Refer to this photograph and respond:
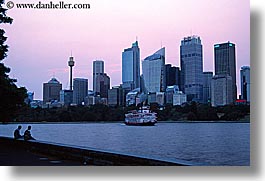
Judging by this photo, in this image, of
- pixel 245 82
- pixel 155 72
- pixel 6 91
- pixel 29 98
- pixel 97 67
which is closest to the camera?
pixel 245 82

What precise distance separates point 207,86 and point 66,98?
1.73 meters

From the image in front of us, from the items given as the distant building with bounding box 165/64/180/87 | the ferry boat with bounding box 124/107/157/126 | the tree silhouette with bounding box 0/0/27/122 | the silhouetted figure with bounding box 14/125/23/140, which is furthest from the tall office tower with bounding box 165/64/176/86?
the silhouetted figure with bounding box 14/125/23/140

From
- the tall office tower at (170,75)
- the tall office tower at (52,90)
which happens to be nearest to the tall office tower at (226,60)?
the tall office tower at (170,75)

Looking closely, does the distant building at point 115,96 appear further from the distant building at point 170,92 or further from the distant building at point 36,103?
the distant building at point 36,103

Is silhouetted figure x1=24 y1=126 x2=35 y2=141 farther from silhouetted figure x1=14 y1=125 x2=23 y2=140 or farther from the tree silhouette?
the tree silhouette

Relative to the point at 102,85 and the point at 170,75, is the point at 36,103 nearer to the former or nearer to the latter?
the point at 102,85

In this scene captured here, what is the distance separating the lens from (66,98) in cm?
580

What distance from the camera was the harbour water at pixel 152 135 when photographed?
5.56 metres

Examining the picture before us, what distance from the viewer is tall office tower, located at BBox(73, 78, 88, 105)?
5.68m

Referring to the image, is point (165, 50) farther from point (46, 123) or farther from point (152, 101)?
point (46, 123)

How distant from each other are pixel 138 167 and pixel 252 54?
1.76 meters

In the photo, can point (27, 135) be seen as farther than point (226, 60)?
Yes

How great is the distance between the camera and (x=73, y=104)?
18.9 ft

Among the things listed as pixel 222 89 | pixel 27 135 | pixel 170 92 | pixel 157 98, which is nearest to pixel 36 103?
pixel 27 135
